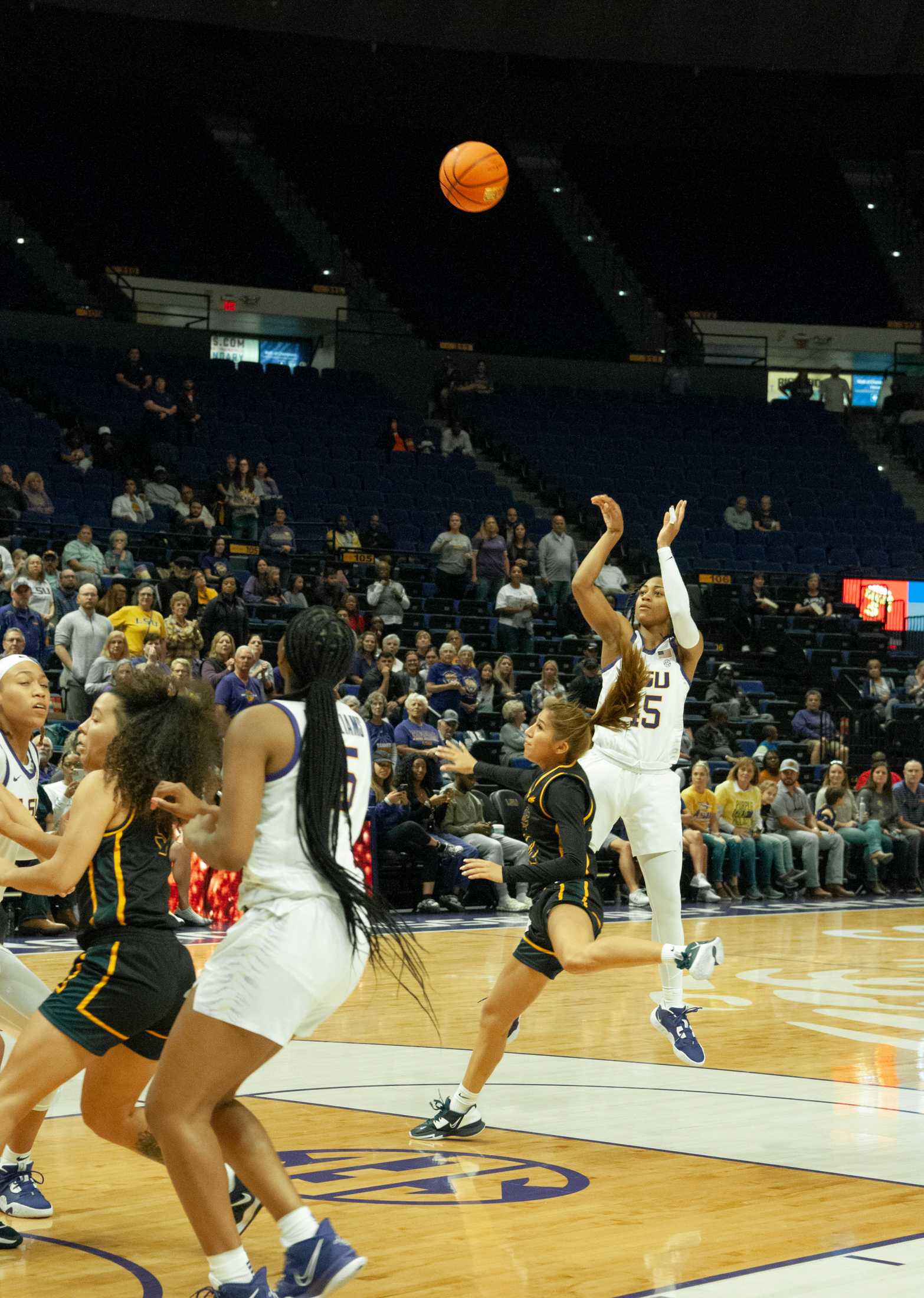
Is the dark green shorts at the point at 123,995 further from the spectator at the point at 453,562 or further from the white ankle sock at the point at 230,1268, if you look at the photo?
the spectator at the point at 453,562

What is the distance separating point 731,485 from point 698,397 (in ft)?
11.1

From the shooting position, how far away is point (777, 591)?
843 inches

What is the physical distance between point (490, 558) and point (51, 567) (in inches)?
245

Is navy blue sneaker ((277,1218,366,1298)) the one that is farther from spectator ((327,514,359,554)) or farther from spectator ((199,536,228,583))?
spectator ((327,514,359,554))

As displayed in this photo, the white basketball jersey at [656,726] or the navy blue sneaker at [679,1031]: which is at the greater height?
the white basketball jersey at [656,726]

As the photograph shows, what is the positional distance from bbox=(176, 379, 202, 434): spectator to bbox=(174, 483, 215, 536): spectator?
269 cm

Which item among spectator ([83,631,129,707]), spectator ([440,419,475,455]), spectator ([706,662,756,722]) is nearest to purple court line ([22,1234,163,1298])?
spectator ([83,631,129,707])

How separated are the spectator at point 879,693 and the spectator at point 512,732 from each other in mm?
5897

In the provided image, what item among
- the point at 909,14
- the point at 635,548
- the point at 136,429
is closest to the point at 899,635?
the point at 635,548

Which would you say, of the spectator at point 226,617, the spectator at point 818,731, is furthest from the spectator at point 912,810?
the spectator at point 226,617

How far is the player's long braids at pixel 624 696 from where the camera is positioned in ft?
19.1

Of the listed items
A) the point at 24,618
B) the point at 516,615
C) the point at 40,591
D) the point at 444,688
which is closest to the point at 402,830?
the point at 444,688

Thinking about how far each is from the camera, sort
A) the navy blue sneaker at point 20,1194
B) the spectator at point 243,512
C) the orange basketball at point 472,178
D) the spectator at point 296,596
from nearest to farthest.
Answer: the navy blue sneaker at point 20,1194 < the orange basketball at point 472,178 < the spectator at point 296,596 < the spectator at point 243,512

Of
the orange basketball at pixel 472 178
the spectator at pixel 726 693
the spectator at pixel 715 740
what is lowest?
the spectator at pixel 715 740
